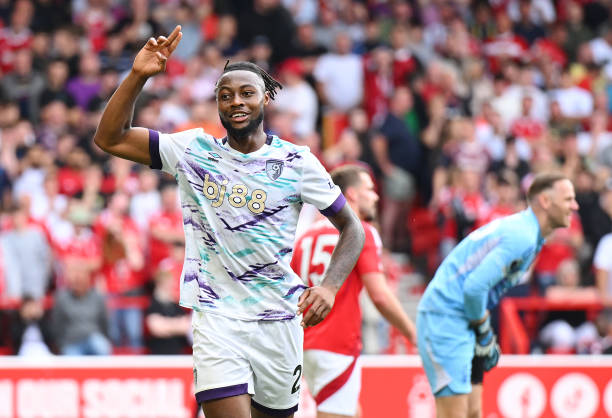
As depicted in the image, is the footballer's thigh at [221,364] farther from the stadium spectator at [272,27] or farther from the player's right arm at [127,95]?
the stadium spectator at [272,27]

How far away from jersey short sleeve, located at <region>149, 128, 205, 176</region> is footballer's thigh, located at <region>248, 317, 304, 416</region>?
0.93m

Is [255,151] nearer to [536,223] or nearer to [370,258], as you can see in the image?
[370,258]

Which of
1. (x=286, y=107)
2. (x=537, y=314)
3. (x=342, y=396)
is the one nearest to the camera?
(x=342, y=396)

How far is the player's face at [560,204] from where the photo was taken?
7.79 m

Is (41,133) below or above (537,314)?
above

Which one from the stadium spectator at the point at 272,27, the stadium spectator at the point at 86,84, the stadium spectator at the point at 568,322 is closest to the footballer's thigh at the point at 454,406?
the stadium spectator at the point at 568,322

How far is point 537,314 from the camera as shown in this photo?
1322cm

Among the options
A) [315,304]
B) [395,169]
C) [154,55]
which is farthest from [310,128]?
[315,304]

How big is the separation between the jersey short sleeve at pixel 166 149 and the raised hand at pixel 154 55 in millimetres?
349

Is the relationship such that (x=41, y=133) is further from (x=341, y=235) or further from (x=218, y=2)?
(x=341, y=235)

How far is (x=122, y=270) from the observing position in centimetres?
1279

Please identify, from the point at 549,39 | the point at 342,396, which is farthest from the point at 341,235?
the point at 549,39

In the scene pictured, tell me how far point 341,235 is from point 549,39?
46.8ft

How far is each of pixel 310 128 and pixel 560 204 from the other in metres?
8.13
